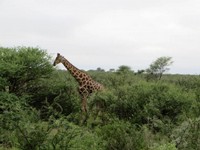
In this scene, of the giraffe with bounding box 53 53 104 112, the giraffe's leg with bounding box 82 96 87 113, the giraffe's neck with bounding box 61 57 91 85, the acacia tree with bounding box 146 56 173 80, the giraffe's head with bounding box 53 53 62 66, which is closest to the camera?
the giraffe's leg with bounding box 82 96 87 113

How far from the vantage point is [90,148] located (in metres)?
8.32

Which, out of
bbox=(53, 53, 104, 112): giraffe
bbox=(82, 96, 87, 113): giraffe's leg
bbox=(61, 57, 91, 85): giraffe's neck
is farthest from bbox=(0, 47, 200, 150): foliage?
bbox=(61, 57, 91, 85): giraffe's neck

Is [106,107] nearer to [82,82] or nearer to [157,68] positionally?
[82,82]

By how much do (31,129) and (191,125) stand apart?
3.89 metres

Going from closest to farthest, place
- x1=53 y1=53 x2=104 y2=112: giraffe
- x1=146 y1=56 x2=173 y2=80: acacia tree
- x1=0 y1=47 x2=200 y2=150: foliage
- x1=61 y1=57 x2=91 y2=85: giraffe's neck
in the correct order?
x1=0 y1=47 x2=200 y2=150: foliage → x1=53 y1=53 x2=104 y2=112: giraffe → x1=61 y1=57 x2=91 y2=85: giraffe's neck → x1=146 y1=56 x2=173 y2=80: acacia tree

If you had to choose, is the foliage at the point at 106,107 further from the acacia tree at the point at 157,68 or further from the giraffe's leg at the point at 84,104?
the acacia tree at the point at 157,68

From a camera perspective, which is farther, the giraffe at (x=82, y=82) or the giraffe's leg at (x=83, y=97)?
the giraffe at (x=82, y=82)

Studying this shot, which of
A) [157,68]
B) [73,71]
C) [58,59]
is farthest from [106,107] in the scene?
[157,68]

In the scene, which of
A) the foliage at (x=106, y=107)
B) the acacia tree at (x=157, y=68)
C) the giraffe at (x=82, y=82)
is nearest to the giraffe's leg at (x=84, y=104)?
the giraffe at (x=82, y=82)

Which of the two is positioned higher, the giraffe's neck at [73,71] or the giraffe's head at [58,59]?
the giraffe's head at [58,59]

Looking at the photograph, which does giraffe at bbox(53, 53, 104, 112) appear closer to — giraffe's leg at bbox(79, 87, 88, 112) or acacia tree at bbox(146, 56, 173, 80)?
giraffe's leg at bbox(79, 87, 88, 112)

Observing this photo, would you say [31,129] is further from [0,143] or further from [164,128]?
[164,128]

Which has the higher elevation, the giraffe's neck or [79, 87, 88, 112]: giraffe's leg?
the giraffe's neck

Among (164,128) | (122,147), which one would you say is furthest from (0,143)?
(164,128)
